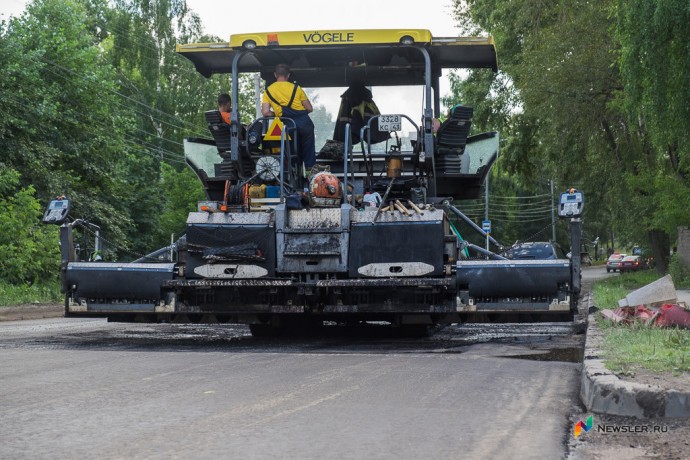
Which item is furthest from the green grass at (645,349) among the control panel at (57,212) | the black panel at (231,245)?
the control panel at (57,212)

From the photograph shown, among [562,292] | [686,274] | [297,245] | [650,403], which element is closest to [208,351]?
[297,245]

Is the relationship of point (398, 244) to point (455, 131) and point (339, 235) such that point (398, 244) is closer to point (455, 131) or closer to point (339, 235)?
point (339, 235)

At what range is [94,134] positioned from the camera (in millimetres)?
35438

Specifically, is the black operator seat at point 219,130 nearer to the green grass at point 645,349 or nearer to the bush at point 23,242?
the green grass at point 645,349

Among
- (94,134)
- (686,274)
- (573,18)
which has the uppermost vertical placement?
(573,18)

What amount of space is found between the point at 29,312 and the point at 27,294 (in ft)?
10.0

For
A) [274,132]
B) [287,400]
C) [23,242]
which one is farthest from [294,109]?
[23,242]

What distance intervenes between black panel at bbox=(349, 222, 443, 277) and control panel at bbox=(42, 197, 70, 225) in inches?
133

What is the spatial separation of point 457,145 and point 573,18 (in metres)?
17.4

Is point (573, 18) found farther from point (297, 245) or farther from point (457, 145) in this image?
point (297, 245)

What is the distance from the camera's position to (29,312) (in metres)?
21.1

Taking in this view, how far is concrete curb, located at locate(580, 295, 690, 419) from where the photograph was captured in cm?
604

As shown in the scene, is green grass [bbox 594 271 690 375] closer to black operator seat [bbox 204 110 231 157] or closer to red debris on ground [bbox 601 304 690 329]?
red debris on ground [bbox 601 304 690 329]

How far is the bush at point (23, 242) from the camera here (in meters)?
24.8
